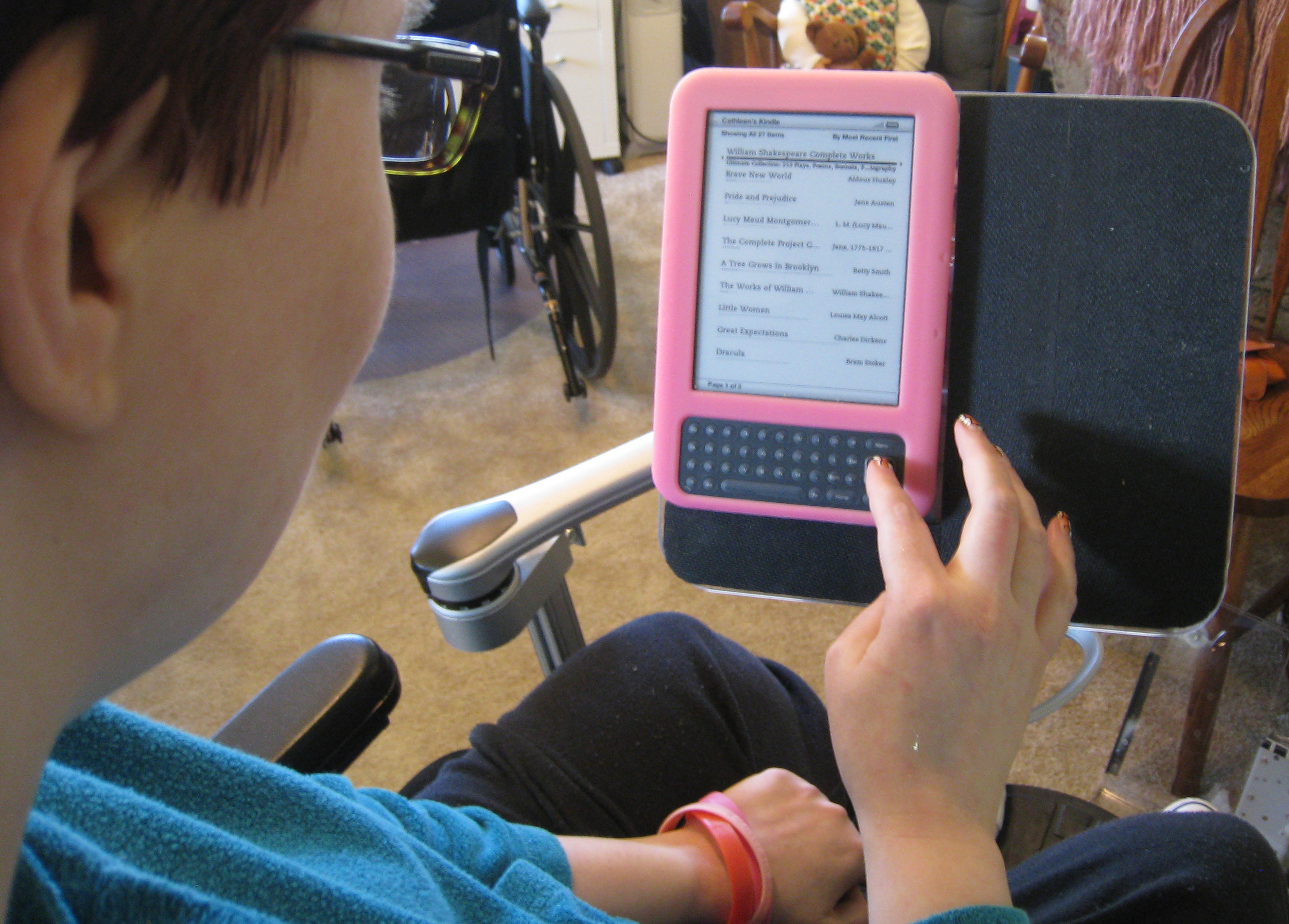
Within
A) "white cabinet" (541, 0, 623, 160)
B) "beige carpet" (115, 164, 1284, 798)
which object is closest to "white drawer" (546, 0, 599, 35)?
"white cabinet" (541, 0, 623, 160)

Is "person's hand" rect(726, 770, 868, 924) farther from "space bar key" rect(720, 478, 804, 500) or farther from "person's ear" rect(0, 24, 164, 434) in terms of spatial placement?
"person's ear" rect(0, 24, 164, 434)

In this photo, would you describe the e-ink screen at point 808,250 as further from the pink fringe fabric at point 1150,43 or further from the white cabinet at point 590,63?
the white cabinet at point 590,63

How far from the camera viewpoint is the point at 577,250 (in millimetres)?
1889

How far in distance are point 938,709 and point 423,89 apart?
0.39 m

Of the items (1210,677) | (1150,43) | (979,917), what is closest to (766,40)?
(1150,43)

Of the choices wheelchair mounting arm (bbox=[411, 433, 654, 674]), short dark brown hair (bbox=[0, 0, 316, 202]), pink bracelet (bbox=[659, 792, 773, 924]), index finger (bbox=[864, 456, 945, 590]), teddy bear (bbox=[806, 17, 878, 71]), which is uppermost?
teddy bear (bbox=[806, 17, 878, 71])

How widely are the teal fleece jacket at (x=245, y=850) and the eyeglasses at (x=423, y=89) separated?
29 cm

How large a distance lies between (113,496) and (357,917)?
0.24 meters

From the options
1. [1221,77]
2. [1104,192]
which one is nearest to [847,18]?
[1221,77]

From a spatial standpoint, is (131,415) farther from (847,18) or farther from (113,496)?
(847,18)

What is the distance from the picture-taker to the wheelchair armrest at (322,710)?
532 millimetres

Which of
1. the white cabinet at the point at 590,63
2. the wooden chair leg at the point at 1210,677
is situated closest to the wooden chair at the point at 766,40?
the wooden chair leg at the point at 1210,677

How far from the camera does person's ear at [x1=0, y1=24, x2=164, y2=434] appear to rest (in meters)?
0.19

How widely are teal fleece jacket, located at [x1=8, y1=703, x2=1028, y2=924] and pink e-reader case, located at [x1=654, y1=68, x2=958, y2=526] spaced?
245 mm
